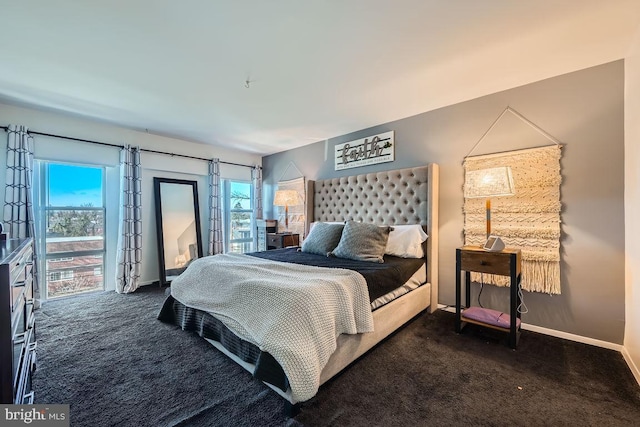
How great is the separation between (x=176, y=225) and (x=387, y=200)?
347cm

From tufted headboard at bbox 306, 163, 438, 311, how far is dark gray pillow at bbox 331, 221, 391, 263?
0.51m

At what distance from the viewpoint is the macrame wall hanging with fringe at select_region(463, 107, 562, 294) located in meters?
2.39

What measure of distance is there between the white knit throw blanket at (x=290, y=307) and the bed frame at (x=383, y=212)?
0.18 metres

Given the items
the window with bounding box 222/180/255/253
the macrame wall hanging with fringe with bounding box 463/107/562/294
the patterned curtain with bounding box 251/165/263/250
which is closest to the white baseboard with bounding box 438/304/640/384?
the macrame wall hanging with fringe with bounding box 463/107/562/294

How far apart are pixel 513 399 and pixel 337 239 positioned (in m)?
1.96

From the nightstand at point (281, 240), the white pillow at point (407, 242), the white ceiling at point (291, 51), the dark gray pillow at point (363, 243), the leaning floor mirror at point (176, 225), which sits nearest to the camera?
the white ceiling at point (291, 51)

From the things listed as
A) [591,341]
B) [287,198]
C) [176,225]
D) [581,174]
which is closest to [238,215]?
[176,225]

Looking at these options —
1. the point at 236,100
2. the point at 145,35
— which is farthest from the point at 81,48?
the point at 236,100

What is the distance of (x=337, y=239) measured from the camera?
10.1 feet

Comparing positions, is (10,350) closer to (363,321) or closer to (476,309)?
(363,321)

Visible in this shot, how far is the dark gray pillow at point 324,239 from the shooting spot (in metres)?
3.03

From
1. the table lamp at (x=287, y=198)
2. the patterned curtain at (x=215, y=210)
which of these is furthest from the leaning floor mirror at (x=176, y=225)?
the table lamp at (x=287, y=198)

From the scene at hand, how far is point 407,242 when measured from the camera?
2.98m

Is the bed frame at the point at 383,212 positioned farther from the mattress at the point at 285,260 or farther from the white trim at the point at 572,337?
the white trim at the point at 572,337
